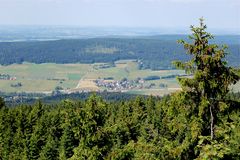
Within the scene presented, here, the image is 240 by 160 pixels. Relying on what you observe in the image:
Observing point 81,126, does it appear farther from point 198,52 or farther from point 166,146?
point 198,52

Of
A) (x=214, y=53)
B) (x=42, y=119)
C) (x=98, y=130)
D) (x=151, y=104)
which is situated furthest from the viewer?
(x=151, y=104)

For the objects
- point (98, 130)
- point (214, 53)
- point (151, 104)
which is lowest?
point (151, 104)

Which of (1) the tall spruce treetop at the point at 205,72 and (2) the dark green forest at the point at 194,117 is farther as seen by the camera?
(1) the tall spruce treetop at the point at 205,72

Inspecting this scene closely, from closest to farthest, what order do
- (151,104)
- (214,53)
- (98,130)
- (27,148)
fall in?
1. (214,53)
2. (98,130)
3. (27,148)
4. (151,104)

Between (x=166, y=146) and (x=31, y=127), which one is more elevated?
(x=166, y=146)

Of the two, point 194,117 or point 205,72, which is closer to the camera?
point 205,72

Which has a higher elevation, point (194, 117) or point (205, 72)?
point (205, 72)

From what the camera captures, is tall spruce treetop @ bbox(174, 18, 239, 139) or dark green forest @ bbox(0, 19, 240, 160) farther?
tall spruce treetop @ bbox(174, 18, 239, 139)

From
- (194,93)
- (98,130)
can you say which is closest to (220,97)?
(194,93)
